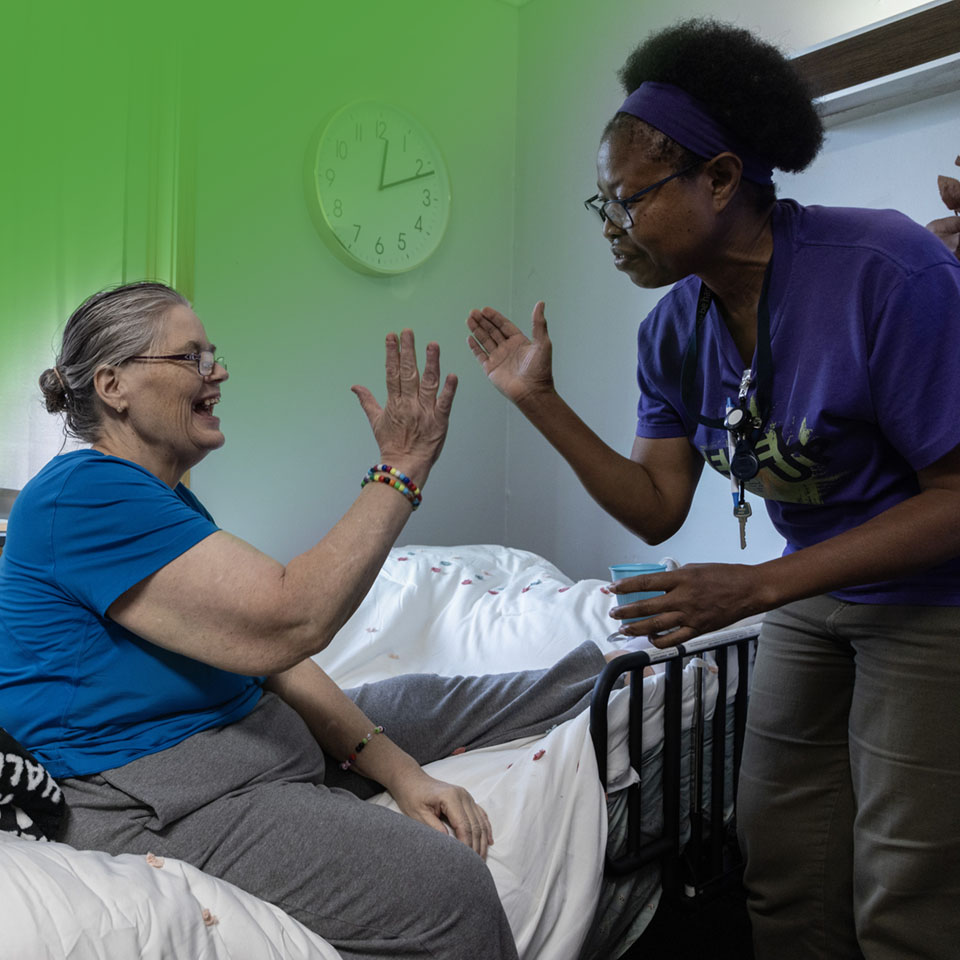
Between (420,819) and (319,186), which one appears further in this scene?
(319,186)

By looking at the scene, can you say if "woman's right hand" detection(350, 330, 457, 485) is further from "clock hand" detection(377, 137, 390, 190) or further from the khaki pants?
"clock hand" detection(377, 137, 390, 190)

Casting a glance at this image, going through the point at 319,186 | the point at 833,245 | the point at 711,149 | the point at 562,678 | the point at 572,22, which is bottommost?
the point at 562,678

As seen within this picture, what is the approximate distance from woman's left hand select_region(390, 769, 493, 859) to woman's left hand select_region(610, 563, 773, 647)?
383mm

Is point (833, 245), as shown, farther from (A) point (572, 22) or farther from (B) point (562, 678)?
(A) point (572, 22)

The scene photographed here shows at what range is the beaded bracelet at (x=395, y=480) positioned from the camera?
1.27m

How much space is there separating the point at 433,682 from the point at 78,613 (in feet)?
2.37

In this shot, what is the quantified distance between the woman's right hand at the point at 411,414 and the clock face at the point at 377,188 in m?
2.17

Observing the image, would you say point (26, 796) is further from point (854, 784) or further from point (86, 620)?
point (854, 784)

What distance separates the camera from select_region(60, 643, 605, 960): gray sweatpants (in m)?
1.13

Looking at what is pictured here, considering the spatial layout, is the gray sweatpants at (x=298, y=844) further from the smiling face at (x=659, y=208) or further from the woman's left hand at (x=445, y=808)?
the smiling face at (x=659, y=208)

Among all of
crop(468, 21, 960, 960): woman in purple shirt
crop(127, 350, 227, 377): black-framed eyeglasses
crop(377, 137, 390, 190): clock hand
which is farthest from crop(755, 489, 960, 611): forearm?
crop(377, 137, 390, 190): clock hand

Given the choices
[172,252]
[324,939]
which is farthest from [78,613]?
[172,252]

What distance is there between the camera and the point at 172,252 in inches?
117

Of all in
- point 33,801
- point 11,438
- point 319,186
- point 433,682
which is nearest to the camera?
point 33,801
